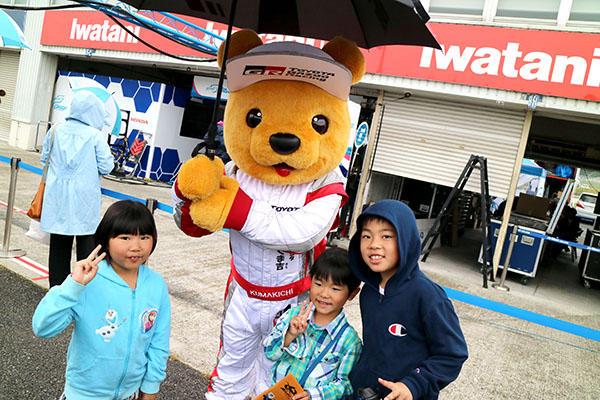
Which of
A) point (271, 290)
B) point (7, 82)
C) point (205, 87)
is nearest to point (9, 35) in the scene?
point (271, 290)

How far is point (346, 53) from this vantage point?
206 centimetres

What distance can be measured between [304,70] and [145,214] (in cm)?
98

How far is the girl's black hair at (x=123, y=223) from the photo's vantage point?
1834mm

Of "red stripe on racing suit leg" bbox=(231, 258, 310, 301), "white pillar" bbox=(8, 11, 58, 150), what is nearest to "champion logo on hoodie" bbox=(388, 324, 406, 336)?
"red stripe on racing suit leg" bbox=(231, 258, 310, 301)

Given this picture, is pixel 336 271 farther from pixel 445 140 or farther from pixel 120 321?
pixel 445 140

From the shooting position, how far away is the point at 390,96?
8.60 metres

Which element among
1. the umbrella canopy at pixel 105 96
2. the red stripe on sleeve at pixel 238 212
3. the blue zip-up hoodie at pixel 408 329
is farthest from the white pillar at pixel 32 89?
the blue zip-up hoodie at pixel 408 329

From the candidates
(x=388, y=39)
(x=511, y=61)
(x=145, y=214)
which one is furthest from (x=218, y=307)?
(x=511, y=61)

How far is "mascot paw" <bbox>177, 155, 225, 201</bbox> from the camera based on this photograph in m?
1.62

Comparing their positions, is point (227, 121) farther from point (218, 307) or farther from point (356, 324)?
point (356, 324)

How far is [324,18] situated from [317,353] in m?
1.80

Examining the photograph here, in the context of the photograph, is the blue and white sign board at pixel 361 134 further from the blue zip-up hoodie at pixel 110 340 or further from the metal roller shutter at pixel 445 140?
the blue zip-up hoodie at pixel 110 340

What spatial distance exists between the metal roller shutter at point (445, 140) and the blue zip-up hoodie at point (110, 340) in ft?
23.6

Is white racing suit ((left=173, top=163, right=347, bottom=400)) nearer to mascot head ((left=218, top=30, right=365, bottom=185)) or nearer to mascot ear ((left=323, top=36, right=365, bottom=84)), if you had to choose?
mascot head ((left=218, top=30, right=365, bottom=185))
